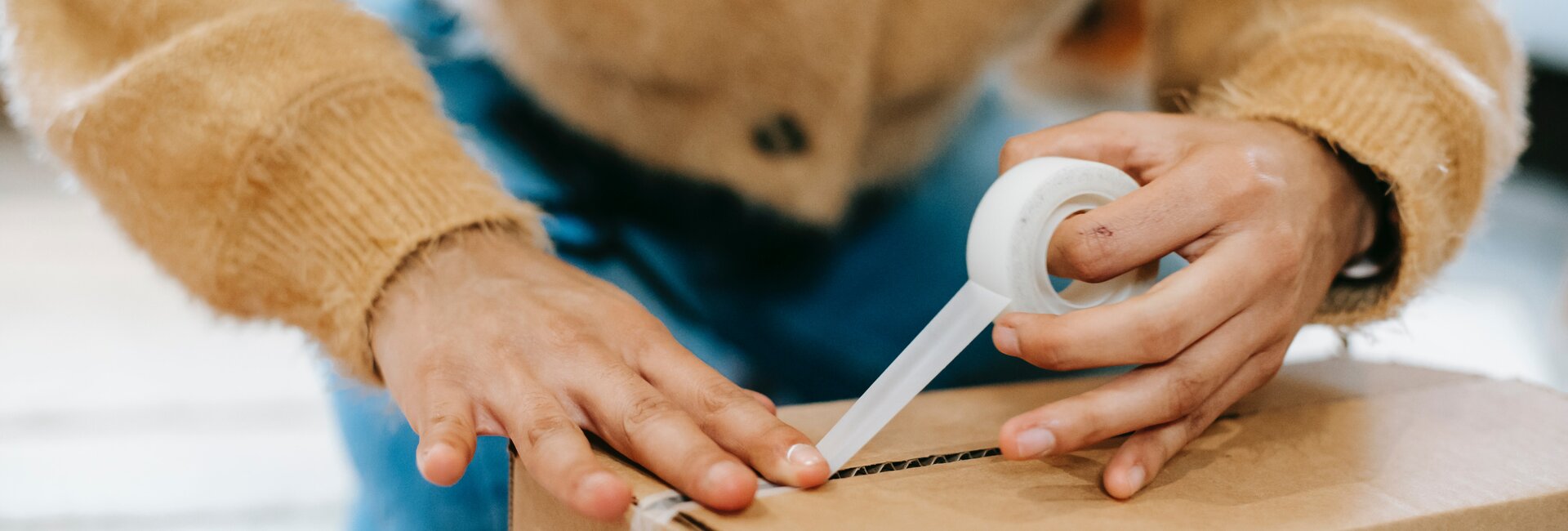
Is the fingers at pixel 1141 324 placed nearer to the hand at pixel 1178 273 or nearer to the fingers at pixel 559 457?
the hand at pixel 1178 273

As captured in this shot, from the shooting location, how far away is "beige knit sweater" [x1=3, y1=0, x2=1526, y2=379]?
511 millimetres

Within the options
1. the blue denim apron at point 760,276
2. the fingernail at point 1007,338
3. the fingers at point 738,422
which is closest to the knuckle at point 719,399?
the fingers at point 738,422

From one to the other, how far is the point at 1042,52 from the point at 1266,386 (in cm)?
41

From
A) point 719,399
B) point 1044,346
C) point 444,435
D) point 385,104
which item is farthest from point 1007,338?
point 385,104

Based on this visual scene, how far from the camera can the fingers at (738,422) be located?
1.32 ft

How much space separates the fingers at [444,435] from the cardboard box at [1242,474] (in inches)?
1.2

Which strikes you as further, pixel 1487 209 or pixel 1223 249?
pixel 1487 209

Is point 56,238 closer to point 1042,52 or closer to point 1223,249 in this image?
point 1042,52

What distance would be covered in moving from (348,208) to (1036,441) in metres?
0.33

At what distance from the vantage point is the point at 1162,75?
2.44 ft

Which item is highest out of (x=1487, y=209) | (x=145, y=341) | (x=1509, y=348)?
(x=145, y=341)

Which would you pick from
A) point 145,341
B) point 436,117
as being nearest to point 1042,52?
point 436,117

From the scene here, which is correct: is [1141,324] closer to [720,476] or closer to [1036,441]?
[1036,441]

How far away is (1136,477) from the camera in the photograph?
42cm
